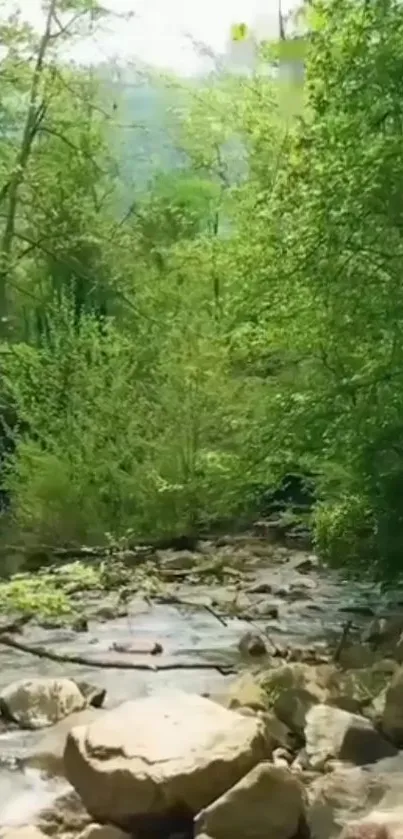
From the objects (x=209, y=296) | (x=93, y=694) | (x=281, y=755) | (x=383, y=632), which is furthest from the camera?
(x=209, y=296)

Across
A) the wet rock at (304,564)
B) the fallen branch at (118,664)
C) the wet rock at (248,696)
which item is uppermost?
the wet rock at (248,696)

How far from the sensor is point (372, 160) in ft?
18.1

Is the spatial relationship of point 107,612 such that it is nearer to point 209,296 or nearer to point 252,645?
point 252,645

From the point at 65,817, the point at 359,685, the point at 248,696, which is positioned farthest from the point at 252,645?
the point at 65,817

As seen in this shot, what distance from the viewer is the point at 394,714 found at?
3.83 m

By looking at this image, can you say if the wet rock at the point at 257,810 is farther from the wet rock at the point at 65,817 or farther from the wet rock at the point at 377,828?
the wet rock at the point at 65,817

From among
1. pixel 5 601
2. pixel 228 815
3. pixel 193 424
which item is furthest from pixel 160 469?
pixel 228 815

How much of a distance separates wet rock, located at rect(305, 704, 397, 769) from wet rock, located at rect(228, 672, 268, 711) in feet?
0.87

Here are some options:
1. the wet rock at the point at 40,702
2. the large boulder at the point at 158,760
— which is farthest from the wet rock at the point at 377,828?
the wet rock at the point at 40,702

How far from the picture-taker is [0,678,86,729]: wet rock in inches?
164

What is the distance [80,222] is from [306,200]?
4.99 m

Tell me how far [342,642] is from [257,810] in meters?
2.44

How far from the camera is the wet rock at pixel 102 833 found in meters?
3.03

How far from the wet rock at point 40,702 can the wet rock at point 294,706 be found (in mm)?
673
